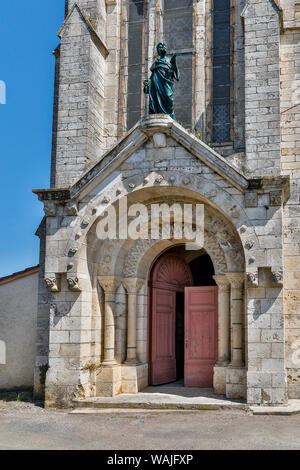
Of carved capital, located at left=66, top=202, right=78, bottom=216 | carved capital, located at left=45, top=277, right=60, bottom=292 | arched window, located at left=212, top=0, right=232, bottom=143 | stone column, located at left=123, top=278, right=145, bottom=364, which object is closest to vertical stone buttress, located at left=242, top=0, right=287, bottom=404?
arched window, located at left=212, top=0, right=232, bottom=143

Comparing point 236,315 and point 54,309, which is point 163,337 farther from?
point 54,309

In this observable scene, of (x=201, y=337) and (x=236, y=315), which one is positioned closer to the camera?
(x=236, y=315)

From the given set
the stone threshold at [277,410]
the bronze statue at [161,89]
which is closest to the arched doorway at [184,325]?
the stone threshold at [277,410]

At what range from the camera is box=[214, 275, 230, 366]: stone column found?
31.9 feet

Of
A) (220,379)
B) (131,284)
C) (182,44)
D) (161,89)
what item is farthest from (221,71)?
(220,379)

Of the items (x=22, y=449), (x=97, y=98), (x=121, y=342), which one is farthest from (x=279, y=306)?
(x=97, y=98)

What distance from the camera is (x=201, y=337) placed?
1074 centimetres

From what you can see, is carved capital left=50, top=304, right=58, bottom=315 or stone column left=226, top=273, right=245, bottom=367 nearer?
stone column left=226, top=273, right=245, bottom=367

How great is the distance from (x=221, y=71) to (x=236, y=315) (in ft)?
17.6

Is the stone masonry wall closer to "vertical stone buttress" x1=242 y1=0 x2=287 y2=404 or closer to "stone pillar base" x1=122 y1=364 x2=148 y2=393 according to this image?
"vertical stone buttress" x1=242 y1=0 x2=287 y2=404

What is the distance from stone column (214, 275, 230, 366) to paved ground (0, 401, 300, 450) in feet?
4.01

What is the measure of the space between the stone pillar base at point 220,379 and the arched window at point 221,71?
468cm

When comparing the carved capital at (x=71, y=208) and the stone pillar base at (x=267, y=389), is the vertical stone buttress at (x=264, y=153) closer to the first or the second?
the stone pillar base at (x=267, y=389)
